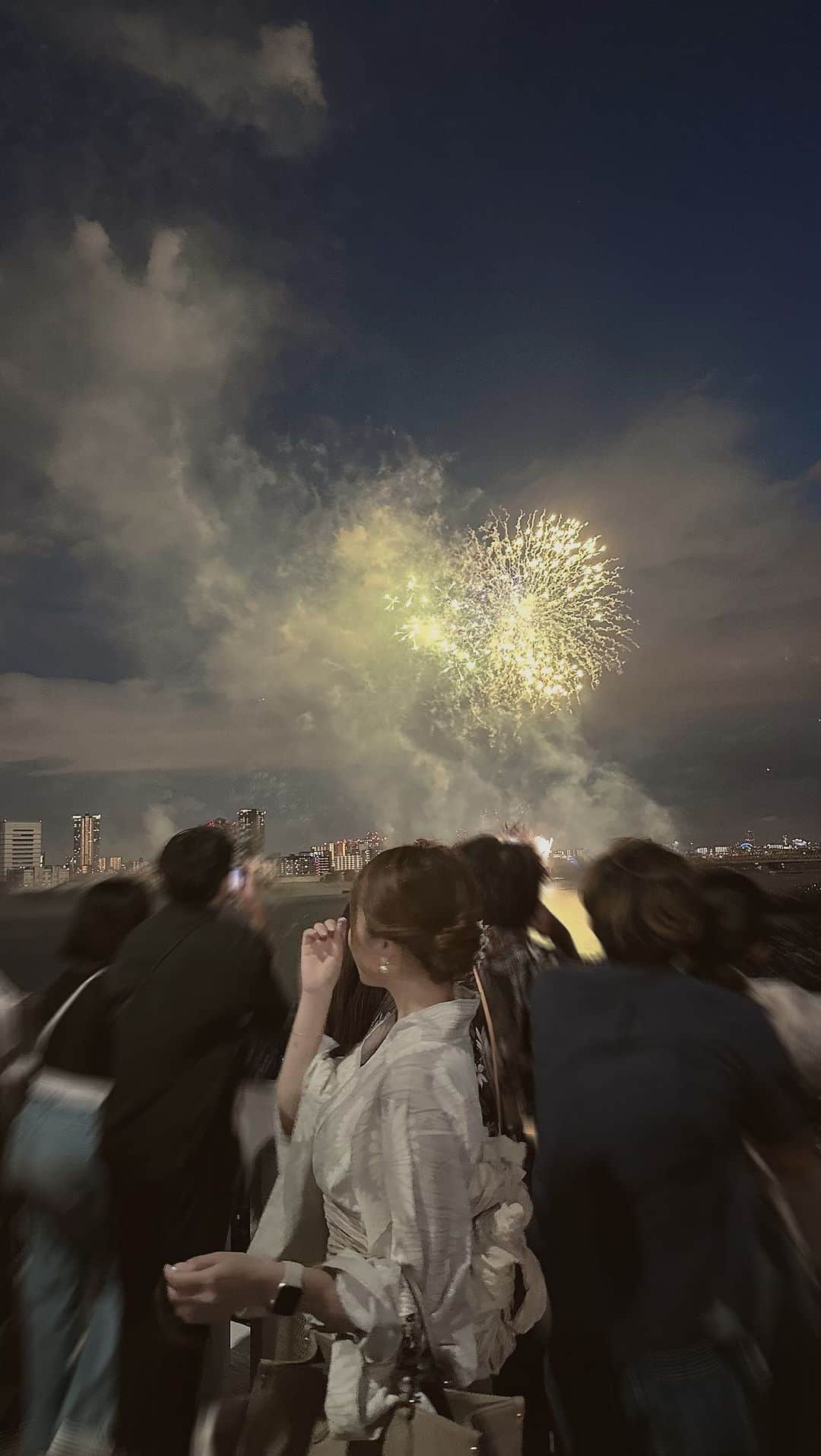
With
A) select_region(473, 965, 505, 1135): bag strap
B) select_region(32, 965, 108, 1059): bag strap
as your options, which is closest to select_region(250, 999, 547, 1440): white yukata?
select_region(473, 965, 505, 1135): bag strap

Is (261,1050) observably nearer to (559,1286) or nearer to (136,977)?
(136,977)

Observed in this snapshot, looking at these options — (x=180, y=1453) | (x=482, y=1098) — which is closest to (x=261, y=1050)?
(x=482, y=1098)

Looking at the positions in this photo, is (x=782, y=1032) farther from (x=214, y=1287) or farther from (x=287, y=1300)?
(x=214, y=1287)

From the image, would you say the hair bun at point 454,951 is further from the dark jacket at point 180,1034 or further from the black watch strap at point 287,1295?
the dark jacket at point 180,1034

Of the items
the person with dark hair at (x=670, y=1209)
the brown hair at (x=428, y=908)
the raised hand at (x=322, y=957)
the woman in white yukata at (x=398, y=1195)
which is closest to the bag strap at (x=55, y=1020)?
the raised hand at (x=322, y=957)

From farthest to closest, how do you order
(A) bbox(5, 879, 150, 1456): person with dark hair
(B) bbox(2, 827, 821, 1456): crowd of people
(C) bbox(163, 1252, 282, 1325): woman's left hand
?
(A) bbox(5, 879, 150, 1456): person with dark hair < (B) bbox(2, 827, 821, 1456): crowd of people < (C) bbox(163, 1252, 282, 1325): woman's left hand

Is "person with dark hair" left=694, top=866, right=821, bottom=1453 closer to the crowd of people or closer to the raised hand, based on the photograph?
the crowd of people
